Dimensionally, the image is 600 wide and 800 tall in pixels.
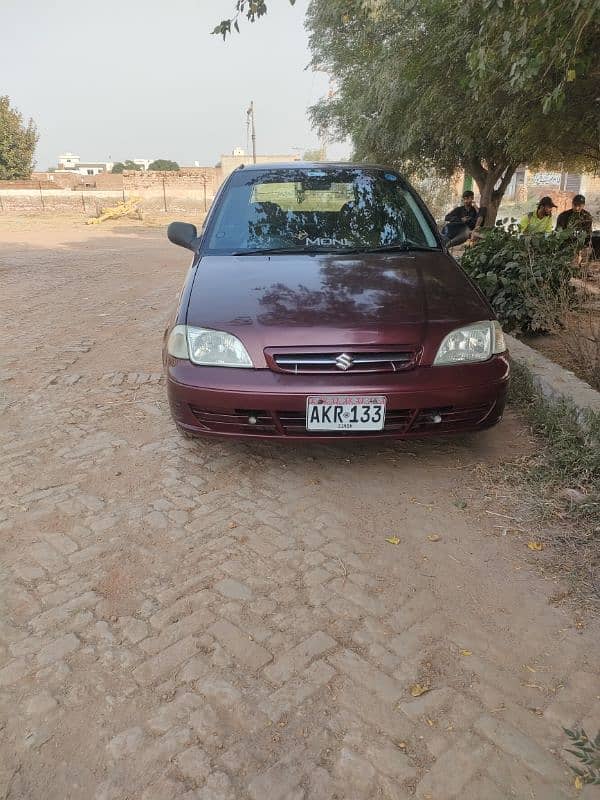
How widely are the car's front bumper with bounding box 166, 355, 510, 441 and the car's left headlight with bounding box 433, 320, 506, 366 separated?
5cm

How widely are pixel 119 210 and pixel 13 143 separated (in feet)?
43.7

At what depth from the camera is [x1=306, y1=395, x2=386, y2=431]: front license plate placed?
2.96 m

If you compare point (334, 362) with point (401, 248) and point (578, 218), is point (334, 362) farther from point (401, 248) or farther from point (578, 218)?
point (578, 218)

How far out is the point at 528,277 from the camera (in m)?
5.75

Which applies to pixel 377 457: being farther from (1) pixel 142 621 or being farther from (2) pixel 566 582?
(1) pixel 142 621

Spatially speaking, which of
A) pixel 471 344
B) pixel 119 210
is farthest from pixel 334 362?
pixel 119 210

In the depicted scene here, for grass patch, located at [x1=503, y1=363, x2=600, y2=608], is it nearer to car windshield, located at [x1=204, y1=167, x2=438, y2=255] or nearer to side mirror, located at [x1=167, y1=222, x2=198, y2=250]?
car windshield, located at [x1=204, y1=167, x2=438, y2=255]

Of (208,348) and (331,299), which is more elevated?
(331,299)

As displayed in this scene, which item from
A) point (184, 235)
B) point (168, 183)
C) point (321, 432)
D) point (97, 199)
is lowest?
point (321, 432)

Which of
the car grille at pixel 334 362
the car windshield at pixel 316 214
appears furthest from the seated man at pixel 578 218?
the car grille at pixel 334 362

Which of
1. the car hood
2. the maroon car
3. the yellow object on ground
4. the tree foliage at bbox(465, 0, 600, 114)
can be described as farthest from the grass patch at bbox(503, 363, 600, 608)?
the yellow object on ground

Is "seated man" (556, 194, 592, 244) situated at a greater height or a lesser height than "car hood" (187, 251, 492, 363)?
greater

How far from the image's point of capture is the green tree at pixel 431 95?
6184 mm

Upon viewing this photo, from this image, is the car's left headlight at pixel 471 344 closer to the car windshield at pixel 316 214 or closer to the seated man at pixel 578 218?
the car windshield at pixel 316 214
